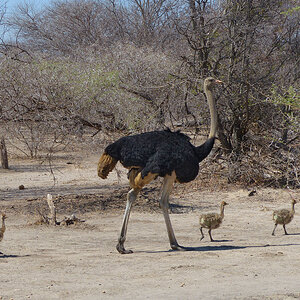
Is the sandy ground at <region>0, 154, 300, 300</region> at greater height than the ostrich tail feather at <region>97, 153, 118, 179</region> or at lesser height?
lesser

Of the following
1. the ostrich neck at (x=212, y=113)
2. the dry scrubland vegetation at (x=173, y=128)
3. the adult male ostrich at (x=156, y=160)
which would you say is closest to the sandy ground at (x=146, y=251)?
the dry scrubland vegetation at (x=173, y=128)

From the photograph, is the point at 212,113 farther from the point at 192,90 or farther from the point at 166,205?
the point at 192,90

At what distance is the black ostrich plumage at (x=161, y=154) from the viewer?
732cm

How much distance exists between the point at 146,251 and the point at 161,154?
117cm

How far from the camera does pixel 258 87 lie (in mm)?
13156

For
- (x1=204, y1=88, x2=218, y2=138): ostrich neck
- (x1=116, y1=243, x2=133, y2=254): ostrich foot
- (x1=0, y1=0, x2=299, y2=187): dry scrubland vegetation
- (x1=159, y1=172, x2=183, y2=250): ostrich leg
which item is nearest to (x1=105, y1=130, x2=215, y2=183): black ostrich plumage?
(x1=159, y1=172, x2=183, y2=250): ostrich leg

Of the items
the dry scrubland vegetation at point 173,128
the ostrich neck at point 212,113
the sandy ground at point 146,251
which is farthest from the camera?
the ostrich neck at point 212,113

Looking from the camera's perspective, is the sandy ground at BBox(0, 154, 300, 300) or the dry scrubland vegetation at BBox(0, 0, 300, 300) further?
the dry scrubland vegetation at BBox(0, 0, 300, 300)

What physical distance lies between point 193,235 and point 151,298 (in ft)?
12.7

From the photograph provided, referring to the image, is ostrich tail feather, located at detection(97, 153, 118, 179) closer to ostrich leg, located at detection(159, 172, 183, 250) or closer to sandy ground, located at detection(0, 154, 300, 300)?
ostrich leg, located at detection(159, 172, 183, 250)

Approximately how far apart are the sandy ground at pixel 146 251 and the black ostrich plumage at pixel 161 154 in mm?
945

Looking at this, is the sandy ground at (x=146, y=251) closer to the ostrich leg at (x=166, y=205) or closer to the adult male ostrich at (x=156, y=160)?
the ostrich leg at (x=166, y=205)

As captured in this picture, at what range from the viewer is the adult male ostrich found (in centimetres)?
733

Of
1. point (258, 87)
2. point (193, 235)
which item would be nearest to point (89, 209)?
point (193, 235)
